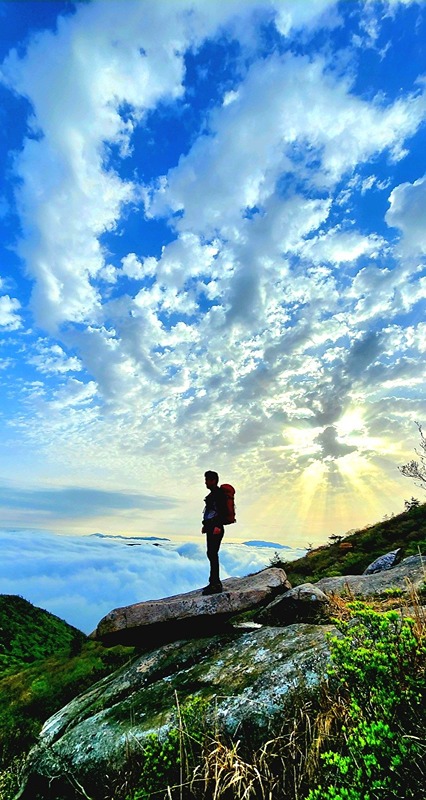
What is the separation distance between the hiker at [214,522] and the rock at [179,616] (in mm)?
783

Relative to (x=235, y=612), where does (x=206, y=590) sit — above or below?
above

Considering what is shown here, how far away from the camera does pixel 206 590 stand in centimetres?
1104

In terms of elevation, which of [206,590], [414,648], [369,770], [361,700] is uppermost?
[206,590]

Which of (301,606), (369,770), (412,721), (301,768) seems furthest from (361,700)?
(301,606)

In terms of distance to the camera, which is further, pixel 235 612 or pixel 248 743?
pixel 235 612

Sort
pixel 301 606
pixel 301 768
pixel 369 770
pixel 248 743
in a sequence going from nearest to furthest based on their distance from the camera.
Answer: pixel 369 770 < pixel 301 768 < pixel 248 743 < pixel 301 606

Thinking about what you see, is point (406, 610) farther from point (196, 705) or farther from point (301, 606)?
point (196, 705)

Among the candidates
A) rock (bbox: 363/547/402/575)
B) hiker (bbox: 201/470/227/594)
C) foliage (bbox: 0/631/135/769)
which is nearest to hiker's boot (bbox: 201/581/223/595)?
hiker (bbox: 201/470/227/594)

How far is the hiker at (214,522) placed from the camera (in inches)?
428

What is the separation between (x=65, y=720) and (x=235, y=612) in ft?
14.3

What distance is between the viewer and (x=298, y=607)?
30.5 ft

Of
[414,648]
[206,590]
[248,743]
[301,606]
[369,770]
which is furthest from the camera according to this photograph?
[206,590]

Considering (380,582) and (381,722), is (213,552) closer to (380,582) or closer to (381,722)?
(380,582)

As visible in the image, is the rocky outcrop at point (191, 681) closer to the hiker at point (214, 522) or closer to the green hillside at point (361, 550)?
the hiker at point (214, 522)
